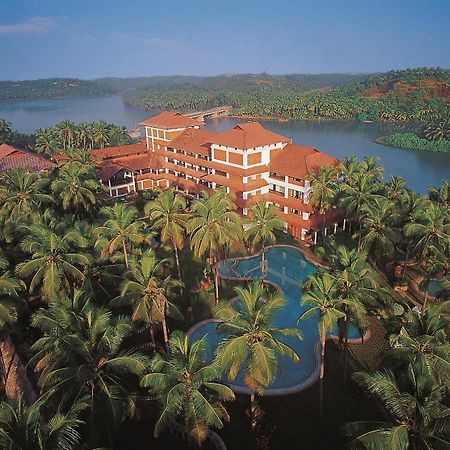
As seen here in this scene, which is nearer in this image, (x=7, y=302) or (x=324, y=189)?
(x=7, y=302)

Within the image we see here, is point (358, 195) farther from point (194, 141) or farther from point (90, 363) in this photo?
point (194, 141)

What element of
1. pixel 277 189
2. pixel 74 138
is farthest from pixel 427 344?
pixel 74 138

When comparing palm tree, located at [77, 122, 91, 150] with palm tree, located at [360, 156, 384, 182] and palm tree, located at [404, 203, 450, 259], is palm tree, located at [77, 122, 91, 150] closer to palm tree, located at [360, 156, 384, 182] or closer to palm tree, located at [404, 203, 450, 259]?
palm tree, located at [360, 156, 384, 182]

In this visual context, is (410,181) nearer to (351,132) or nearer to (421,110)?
(351,132)

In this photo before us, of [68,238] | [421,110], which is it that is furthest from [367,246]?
[421,110]

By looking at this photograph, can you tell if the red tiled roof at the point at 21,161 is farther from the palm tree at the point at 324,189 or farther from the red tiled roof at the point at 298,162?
the palm tree at the point at 324,189

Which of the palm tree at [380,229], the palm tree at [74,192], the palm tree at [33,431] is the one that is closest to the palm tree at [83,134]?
the palm tree at [74,192]
